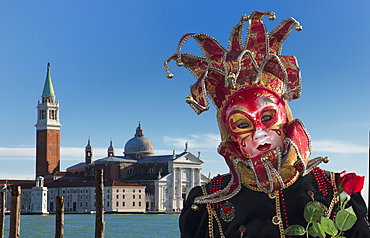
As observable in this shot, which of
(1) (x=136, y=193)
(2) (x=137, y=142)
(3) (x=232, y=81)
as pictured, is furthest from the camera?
(2) (x=137, y=142)

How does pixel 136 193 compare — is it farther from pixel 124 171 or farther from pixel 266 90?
pixel 266 90

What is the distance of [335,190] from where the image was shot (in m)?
2.63

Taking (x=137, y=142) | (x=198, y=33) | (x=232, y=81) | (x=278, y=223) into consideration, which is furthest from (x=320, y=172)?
(x=137, y=142)

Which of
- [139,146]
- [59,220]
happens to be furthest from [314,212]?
[139,146]

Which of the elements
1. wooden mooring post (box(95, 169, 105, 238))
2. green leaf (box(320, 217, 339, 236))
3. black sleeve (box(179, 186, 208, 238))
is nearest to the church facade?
wooden mooring post (box(95, 169, 105, 238))

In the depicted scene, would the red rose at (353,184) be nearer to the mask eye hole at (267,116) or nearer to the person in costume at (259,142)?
the person in costume at (259,142)

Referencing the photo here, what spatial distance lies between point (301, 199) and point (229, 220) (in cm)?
32

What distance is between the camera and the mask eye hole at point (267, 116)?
263cm

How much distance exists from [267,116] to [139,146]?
58.7m

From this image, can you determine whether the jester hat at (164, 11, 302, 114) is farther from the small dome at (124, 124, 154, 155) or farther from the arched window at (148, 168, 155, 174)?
the small dome at (124, 124, 154, 155)

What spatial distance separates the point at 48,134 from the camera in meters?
62.2

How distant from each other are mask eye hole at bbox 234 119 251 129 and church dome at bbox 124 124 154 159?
2302 inches

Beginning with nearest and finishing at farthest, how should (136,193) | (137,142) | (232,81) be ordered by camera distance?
(232,81), (136,193), (137,142)

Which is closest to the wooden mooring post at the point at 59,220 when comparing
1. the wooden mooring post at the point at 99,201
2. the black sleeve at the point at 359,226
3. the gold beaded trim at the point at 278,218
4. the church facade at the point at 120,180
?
the wooden mooring post at the point at 99,201
